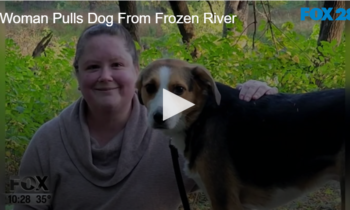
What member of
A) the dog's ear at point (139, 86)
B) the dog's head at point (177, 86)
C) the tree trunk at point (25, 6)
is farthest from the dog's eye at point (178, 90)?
the tree trunk at point (25, 6)

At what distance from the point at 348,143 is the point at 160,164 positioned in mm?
614

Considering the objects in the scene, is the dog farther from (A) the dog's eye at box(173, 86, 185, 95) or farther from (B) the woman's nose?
(B) the woman's nose

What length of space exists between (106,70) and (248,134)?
0.50 metres

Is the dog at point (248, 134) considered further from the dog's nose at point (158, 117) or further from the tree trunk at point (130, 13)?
the tree trunk at point (130, 13)

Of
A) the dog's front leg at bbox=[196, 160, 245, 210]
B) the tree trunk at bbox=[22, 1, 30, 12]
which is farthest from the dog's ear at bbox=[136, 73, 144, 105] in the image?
the tree trunk at bbox=[22, 1, 30, 12]

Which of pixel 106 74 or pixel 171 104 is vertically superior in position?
pixel 106 74

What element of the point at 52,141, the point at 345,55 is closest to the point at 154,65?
the point at 52,141

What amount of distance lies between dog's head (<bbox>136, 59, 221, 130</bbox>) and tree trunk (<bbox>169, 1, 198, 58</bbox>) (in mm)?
138

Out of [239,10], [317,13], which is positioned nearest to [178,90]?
[239,10]

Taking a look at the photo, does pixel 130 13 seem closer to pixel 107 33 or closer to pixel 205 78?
pixel 107 33

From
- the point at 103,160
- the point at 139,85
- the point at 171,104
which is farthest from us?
the point at 103,160

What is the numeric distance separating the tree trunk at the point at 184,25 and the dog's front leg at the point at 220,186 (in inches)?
14.8

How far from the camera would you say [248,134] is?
4.82 ft

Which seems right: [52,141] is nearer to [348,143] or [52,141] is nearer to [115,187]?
[115,187]
